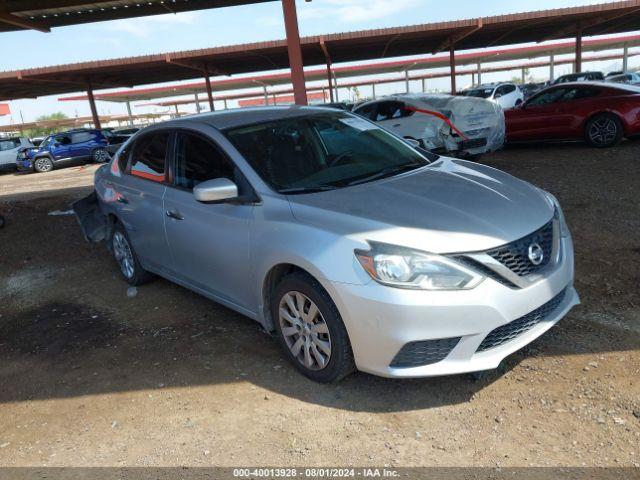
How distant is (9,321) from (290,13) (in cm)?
826

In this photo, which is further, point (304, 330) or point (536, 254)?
point (304, 330)

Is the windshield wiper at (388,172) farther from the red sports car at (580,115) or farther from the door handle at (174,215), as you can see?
the red sports car at (580,115)

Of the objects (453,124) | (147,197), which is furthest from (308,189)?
(453,124)

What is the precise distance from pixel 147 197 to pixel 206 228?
41.4 inches

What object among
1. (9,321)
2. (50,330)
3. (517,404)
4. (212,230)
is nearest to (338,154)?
(212,230)

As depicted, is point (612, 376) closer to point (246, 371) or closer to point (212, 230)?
point (246, 371)

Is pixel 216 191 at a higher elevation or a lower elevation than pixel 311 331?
higher

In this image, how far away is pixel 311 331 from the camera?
3.15 meters

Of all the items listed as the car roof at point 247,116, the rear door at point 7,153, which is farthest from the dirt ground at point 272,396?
the rear door at point 7,153

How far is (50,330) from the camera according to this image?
15.2 feet

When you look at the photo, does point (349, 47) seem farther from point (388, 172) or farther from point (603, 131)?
point (388, 172)

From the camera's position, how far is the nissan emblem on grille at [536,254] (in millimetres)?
2932

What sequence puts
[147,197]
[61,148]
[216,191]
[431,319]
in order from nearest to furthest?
1. [431,319]
2. [216,191]
3. [147,197]
4. [61,148]

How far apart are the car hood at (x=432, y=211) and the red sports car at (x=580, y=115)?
8312 mm
